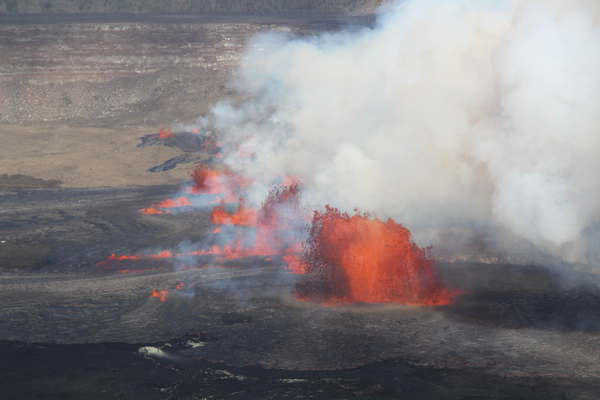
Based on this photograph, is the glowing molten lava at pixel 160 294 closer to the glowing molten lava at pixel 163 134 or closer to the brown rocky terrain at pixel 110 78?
the brown rocky terrain at pixel 110 78

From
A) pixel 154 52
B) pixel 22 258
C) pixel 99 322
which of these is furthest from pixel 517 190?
pixel 154 52

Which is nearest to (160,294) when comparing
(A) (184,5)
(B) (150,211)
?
(B) (150,211)

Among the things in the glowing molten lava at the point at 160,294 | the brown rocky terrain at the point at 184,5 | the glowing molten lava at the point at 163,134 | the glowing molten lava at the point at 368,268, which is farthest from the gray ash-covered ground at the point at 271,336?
the brown rocky terrain at the point at 184,5

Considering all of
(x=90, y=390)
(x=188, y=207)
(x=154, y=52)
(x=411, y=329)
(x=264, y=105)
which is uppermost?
(x=154, y=52)

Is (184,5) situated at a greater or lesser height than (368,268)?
greater

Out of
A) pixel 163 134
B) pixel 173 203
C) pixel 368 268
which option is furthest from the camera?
pixel 163 134

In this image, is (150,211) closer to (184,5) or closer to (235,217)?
(235,217)

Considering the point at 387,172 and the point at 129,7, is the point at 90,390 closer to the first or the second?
the point at 387,172
